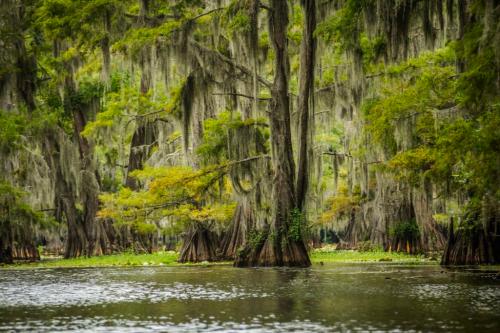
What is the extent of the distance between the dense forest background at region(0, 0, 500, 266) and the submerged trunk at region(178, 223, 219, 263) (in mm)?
57

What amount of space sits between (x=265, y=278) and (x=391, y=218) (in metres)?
17.7

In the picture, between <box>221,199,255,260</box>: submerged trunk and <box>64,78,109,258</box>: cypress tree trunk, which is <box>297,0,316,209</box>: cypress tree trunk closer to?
<box>221,199,255,260</box>: submerged trunk

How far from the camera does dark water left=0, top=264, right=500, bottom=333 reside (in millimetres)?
9508

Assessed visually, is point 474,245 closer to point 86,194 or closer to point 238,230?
point 238,230

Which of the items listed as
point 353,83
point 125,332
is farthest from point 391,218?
point 125,332

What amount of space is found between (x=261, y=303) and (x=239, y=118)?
14.6 metres

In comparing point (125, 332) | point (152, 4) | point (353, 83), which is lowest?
point (125, 332)

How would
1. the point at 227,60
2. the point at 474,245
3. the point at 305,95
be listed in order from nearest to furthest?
the point at 474,245, the point at 305,95, the point at 227,60

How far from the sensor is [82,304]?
1235 centimetres

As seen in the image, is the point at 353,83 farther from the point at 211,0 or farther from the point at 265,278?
the point at 265,278

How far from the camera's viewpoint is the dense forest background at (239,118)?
20.1 m

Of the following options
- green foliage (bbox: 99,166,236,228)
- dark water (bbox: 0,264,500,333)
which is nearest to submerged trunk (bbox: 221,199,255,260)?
green foliage (bbox: 99,166,236,228)

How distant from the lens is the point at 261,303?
1205cm

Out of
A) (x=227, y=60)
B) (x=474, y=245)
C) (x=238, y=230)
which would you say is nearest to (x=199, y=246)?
(x=238, y=230)
